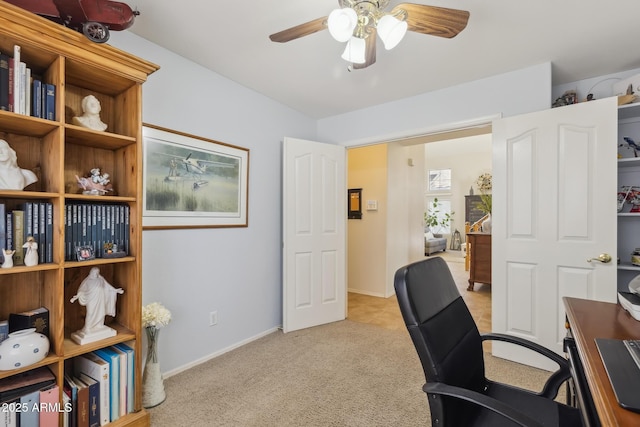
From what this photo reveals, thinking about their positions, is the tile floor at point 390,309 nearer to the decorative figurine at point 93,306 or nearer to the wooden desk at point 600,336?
the wooden desk at point 600,336

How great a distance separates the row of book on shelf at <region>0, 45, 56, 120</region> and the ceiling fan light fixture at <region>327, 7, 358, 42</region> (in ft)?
4.39

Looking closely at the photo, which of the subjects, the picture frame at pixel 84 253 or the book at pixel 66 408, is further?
the picture frame at pixel 84 253

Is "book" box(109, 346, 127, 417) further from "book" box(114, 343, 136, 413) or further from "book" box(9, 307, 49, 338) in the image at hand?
"book" box(9, 307, 49, 338)

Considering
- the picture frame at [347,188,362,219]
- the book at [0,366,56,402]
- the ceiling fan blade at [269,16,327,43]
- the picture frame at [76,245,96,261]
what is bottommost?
the book at [0,366,56,402]

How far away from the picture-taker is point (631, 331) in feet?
3.60

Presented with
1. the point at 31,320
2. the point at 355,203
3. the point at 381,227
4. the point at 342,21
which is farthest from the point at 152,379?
the point at 355,203

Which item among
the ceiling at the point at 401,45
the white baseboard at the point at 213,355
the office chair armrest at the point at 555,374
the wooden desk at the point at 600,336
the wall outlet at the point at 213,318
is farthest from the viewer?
the wall outlet at the point at 213,318

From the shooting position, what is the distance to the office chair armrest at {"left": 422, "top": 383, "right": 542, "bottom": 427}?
32.9 inches

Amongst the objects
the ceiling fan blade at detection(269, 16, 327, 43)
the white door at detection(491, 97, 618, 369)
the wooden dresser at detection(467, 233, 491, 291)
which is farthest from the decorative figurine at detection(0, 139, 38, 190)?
the wooden dresser at detection(467, 233, 491, 291)

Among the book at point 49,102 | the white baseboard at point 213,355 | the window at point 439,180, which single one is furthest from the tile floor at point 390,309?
the window at point 439,180

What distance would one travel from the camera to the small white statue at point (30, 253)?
1355 mm

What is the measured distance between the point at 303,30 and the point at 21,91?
1.33 m

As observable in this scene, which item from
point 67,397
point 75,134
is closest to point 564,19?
point 75,134

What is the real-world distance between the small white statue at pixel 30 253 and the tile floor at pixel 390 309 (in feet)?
9.66
